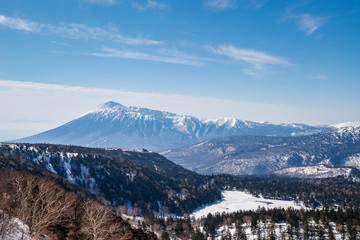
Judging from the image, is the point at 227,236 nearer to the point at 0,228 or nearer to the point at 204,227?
the point at 204,227

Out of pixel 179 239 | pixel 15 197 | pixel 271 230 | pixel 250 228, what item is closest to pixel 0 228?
pixel 15 197

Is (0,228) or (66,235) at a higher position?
(0,228)

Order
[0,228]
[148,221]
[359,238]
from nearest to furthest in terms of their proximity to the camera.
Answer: [0,228] → [359,238] → [148,221]

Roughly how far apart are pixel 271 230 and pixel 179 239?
6470 cm

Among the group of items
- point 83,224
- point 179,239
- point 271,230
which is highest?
point 83,224

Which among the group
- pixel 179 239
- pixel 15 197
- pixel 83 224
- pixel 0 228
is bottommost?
pixel 179 239

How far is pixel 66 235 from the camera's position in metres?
48.9

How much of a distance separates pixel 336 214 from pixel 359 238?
33594 millimetres

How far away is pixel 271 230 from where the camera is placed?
16988 cm

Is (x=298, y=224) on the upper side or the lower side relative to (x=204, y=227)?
upper

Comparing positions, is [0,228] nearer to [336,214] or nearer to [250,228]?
[250,228]

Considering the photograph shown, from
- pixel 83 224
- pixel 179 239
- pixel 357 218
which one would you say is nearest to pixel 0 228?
pixel 83 224

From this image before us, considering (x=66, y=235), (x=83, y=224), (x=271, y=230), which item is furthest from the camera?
(x=271, y=230)

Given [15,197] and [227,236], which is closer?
[15,197]
